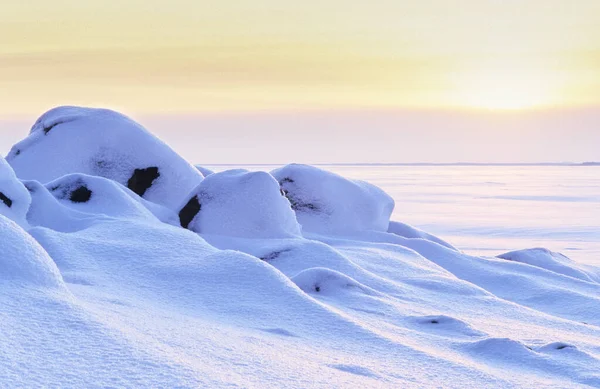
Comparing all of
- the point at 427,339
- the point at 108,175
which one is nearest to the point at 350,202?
the point at 108,175

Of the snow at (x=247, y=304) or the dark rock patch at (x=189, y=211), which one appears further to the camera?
the dark rock patch at (x=189, y=211)

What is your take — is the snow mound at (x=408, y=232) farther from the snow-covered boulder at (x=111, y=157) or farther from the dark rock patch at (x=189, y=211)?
the dark rock patch at (x=189, y=211)

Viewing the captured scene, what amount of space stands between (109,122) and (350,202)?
5.06 meters

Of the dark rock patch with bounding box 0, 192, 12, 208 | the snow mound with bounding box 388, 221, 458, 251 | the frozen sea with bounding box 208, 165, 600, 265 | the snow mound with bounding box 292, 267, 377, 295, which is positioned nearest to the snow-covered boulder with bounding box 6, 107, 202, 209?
the dark rock patch with bounding box 0, 192, 12, 208

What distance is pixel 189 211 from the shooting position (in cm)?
1149

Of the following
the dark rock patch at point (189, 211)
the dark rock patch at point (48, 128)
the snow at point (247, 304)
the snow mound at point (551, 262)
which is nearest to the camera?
the snow at point (247, 304)

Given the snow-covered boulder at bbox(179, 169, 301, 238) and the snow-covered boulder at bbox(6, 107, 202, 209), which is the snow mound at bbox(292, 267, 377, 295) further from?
the snow-covered boulder at bbox(6, 107, 202, 209)

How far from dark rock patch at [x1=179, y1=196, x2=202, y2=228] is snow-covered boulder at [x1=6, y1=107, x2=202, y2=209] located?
42.6 inches

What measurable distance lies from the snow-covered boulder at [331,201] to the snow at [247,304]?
4.31 feet

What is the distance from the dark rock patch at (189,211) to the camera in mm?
11352

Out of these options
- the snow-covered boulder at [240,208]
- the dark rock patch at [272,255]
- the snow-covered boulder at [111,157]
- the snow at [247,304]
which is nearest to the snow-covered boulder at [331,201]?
the snow at [247,304]

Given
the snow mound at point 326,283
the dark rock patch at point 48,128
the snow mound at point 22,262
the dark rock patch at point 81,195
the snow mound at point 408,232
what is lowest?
the snow mound at point 22,262

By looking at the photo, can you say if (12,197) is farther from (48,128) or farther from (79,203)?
(48,128)

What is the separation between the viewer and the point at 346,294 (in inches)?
292
